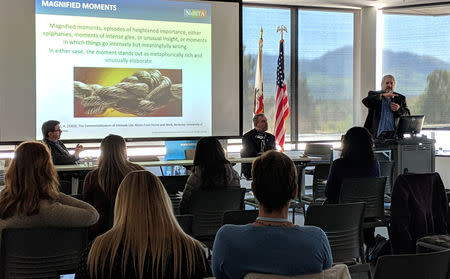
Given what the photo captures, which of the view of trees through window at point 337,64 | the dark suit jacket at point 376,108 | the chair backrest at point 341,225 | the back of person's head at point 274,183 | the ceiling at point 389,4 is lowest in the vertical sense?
the chair backrest at point 341,225

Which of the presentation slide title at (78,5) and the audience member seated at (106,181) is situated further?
the presentation slide title at (78,5)

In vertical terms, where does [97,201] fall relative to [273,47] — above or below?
below

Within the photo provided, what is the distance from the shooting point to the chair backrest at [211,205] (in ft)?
14.1

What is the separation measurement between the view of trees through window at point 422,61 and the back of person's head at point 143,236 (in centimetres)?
872

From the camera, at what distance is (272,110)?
389 inches

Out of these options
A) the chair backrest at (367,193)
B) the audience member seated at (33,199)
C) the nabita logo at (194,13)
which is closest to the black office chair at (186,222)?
the audience member seated at (33,199)

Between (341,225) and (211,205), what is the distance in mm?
1029

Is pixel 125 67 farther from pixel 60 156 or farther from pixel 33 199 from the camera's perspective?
pixel 33 199

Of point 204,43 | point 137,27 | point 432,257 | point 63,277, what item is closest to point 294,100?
point 204,43

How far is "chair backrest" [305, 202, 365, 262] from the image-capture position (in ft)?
11.8

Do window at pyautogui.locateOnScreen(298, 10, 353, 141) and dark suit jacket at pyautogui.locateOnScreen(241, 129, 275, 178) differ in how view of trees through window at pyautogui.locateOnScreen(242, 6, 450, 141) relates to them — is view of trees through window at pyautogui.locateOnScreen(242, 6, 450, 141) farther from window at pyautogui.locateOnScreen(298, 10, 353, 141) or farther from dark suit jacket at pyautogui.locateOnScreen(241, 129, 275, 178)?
dark suit jacket at pyautogui.locateOnScreen(241, 129, 275, 178)

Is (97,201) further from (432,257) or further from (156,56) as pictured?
(156,56)

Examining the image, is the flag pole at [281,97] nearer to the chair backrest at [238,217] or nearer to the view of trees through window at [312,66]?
the view of trees through window at [312,66]

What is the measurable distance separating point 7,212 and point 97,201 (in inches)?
38.9
